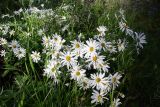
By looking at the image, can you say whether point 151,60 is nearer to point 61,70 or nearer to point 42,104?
point 61,70

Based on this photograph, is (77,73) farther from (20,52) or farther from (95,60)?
(20,52)

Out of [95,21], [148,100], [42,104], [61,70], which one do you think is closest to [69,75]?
[61,70]

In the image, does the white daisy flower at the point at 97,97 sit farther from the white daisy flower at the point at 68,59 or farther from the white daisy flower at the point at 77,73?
the white daisy flower at the point at 68,59

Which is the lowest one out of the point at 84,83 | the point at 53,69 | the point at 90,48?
the point at 84,83

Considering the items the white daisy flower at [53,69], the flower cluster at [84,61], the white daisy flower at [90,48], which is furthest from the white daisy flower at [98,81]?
the white daisy flower at [53,69]

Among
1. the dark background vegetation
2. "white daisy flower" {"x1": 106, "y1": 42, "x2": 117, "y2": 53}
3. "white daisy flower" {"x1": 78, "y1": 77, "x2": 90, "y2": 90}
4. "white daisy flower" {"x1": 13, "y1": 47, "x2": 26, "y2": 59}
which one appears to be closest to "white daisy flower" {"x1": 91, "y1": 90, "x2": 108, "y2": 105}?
"white daisy flower" {"x1": 78, "y1": 77, "x2": 90, "y2": 90}

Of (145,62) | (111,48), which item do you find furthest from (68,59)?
(145,62)

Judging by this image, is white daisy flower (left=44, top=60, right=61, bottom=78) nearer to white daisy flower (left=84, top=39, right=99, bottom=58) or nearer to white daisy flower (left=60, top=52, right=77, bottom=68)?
white daisy flower (left=60, top=52, right=77, bottom=68)

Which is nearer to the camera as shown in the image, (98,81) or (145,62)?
(98,81)

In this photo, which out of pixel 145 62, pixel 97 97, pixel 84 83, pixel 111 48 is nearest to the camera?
pixel 97 97
